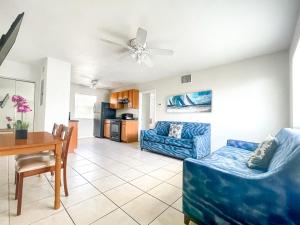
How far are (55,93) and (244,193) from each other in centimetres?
400

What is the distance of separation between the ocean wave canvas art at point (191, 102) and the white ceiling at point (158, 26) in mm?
1010

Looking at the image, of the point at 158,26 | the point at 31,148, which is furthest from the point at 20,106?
the point at 158,26

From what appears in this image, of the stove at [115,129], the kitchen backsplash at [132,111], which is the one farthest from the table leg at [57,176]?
the kitchen backsplash at [132,111]

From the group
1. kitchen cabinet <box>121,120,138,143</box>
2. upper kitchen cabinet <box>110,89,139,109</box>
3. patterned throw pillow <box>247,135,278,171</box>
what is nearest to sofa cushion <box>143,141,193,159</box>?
kitchen cabinet <box>121,120,138,143</box>

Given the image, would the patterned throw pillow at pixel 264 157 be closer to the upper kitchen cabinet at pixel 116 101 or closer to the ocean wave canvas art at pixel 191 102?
the ocean wave canvas art at pixel 191 102

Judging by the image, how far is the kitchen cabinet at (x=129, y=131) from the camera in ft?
18.5

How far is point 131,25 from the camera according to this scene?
2135 mm

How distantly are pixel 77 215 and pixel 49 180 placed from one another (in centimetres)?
117

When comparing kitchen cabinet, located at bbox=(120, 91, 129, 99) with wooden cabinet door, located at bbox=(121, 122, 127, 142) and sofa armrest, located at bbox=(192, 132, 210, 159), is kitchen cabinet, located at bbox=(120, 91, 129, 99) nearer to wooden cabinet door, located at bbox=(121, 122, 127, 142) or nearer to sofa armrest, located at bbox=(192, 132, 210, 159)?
wooden cabinet door, located at bbox=(121, 122, 127, 142)

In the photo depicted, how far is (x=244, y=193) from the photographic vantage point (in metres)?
1.08

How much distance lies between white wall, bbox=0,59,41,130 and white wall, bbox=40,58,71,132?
2.50 ft

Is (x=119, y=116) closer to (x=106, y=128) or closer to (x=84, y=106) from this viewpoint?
(x=106, y=128)

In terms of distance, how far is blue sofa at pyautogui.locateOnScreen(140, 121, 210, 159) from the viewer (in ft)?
11.3

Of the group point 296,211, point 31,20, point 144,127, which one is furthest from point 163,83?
point 296,211
